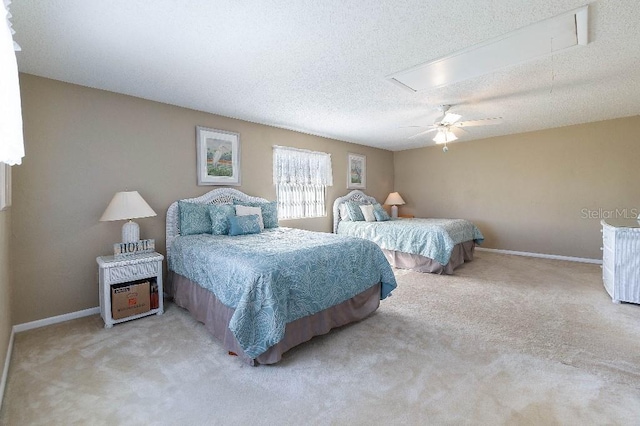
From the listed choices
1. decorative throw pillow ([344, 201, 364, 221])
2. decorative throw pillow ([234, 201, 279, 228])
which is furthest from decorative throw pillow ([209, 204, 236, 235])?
decorative throw pillow ([344, 201, 364, 221])

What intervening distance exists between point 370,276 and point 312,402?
1.41 meters

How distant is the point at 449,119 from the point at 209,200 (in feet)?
11.0

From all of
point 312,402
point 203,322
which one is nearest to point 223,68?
point 203,322

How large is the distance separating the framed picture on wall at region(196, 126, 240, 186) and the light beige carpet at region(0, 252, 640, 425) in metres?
1.84

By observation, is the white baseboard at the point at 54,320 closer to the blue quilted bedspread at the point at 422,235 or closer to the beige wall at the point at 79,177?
the beige wall at the point at 79,177

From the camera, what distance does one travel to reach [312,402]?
1.73m

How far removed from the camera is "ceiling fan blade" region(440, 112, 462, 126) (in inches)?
143

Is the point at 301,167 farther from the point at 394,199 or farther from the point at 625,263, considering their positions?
the point at 625,263

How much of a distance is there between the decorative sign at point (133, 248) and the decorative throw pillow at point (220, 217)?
696 mm

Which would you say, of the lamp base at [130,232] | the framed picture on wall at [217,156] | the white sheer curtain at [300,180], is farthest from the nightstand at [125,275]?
the white sheer curtain at [300,180]

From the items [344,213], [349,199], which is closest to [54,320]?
[344,213]

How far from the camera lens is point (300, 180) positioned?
5.23 metres

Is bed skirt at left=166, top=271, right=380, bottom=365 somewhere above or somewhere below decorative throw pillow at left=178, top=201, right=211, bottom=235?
below

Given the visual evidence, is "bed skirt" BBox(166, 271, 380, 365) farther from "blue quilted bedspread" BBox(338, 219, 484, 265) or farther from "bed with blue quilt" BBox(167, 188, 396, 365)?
"blue quilted bedspread" BBox(338, 219, 484, 265)
